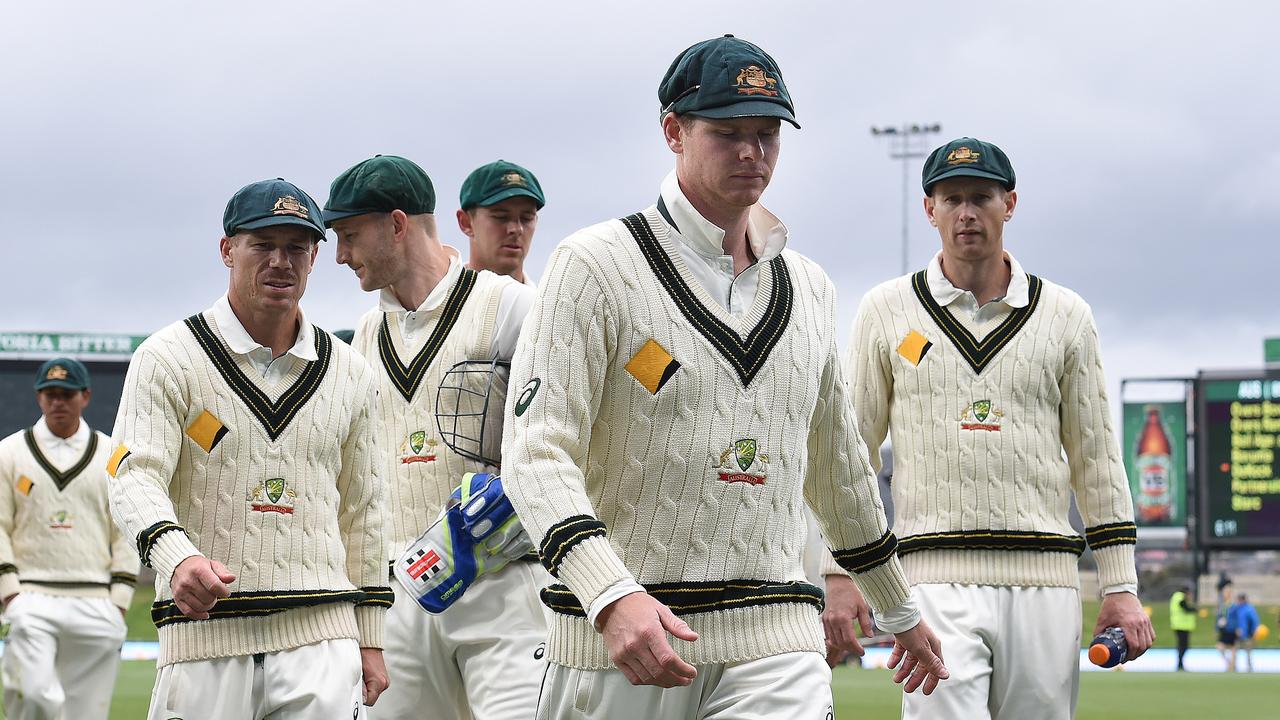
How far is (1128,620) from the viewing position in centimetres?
620

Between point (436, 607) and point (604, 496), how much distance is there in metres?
1.91

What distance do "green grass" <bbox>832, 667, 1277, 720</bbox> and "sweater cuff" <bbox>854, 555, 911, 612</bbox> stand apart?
37.9 ft

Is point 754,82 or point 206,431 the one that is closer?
point 754,82

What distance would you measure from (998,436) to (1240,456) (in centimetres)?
2051

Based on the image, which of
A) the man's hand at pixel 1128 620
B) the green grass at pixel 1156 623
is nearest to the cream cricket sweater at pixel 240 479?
the man's hand at pixel 1128 620

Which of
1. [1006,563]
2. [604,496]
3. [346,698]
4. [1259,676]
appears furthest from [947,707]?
[1259,676]

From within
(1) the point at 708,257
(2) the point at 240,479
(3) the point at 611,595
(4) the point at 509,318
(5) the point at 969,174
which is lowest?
(3) the point at 611,595

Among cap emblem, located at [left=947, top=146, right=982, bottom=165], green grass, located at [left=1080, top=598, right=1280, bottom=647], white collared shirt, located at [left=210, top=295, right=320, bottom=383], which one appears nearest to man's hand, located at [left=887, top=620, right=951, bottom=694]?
white collared shirt, located at [left=210, top=295, right=320, bottom=383]

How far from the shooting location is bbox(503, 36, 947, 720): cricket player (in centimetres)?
393

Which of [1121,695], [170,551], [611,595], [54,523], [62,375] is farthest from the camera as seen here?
[1121,695]

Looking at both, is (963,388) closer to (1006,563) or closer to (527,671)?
(1006,563)

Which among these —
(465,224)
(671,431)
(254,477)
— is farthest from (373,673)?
(465,224)

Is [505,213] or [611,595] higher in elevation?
[505,213]

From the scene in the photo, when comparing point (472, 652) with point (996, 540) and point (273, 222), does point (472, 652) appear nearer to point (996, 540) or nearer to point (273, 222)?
point (273, 222)
